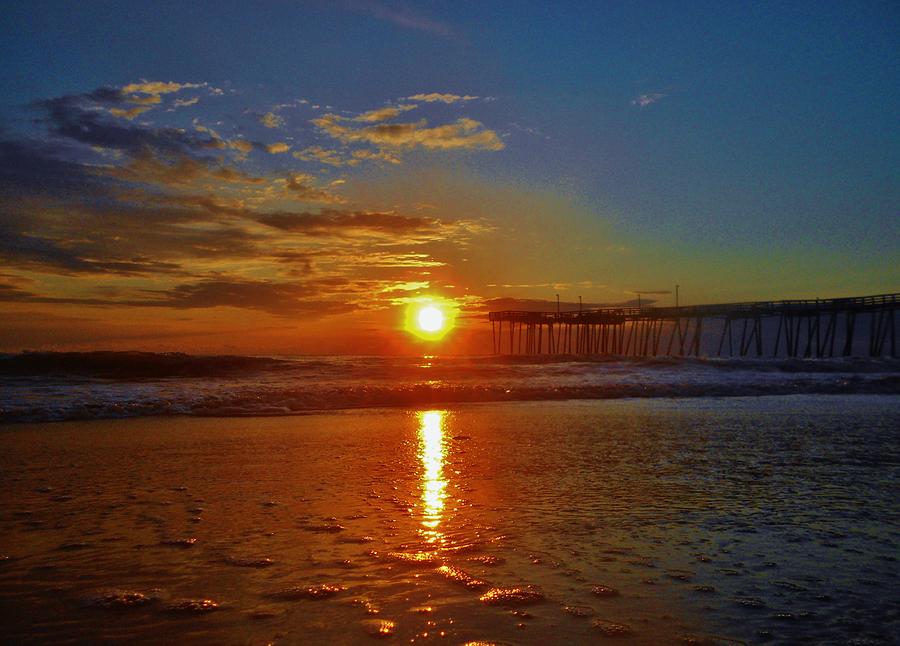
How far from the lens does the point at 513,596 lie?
11.9 ft

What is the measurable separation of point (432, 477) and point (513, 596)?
3719mm

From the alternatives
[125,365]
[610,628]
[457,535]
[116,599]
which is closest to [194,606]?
[116,599]

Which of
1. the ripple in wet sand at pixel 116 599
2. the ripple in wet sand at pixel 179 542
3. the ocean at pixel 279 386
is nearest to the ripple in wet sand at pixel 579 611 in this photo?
the ripple in wet sand at pixel 116 599

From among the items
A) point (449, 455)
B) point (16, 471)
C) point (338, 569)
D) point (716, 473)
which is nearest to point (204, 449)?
point (16, 471)

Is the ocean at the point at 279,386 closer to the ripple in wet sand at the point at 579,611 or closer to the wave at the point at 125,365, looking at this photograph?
the wave at the point at 125,365

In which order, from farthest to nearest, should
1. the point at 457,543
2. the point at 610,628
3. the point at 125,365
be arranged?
1. the point at 125,365
2. the point at 457,543
3. the point at 610,628

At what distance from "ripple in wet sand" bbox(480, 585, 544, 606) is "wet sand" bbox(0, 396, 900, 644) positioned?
0.03m

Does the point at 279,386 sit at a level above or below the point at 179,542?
below

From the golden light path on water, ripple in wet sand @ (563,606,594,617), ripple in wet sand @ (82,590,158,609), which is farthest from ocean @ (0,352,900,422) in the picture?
ripple in wet sand @ (563,606,594,617)

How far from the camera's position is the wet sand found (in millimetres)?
3301

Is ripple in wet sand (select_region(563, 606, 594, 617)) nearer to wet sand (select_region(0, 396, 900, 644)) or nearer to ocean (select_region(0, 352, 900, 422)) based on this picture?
wet sand (select_region(0, 396, 900, 644))

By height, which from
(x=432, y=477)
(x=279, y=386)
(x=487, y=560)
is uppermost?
(x=487, y=560)

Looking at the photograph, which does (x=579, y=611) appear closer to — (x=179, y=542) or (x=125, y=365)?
(x=179, y=542)

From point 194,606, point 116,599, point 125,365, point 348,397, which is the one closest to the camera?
point 194,606
